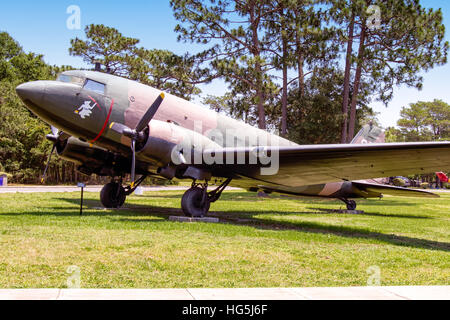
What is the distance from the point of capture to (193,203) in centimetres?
1333

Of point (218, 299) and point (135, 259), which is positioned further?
point (135, 259)

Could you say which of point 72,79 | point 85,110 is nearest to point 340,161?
point 85,110

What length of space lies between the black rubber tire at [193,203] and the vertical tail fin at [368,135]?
10024 millimetres

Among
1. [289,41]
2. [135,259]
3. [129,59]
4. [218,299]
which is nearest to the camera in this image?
[218,299]

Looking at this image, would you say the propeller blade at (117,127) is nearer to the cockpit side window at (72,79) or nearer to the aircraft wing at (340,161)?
the cockpit side window at (72,79)

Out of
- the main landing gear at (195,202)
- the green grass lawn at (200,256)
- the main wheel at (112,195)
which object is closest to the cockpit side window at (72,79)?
the green grass lawn at (200,256)

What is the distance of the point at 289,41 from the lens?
2925cm

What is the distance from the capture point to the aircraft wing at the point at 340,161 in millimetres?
10219

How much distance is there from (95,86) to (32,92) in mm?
1876

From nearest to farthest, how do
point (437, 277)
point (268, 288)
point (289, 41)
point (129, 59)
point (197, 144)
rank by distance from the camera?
point (268, 288) < point (437, 277) < point (197, 144) < point (289, 41) < point (129, 59)

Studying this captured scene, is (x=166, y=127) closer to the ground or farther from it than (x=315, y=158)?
farther from it

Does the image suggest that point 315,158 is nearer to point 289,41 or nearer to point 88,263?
point 88,263

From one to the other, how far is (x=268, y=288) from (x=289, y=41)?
2673 cm

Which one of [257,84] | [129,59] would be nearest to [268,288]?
[257,84]
